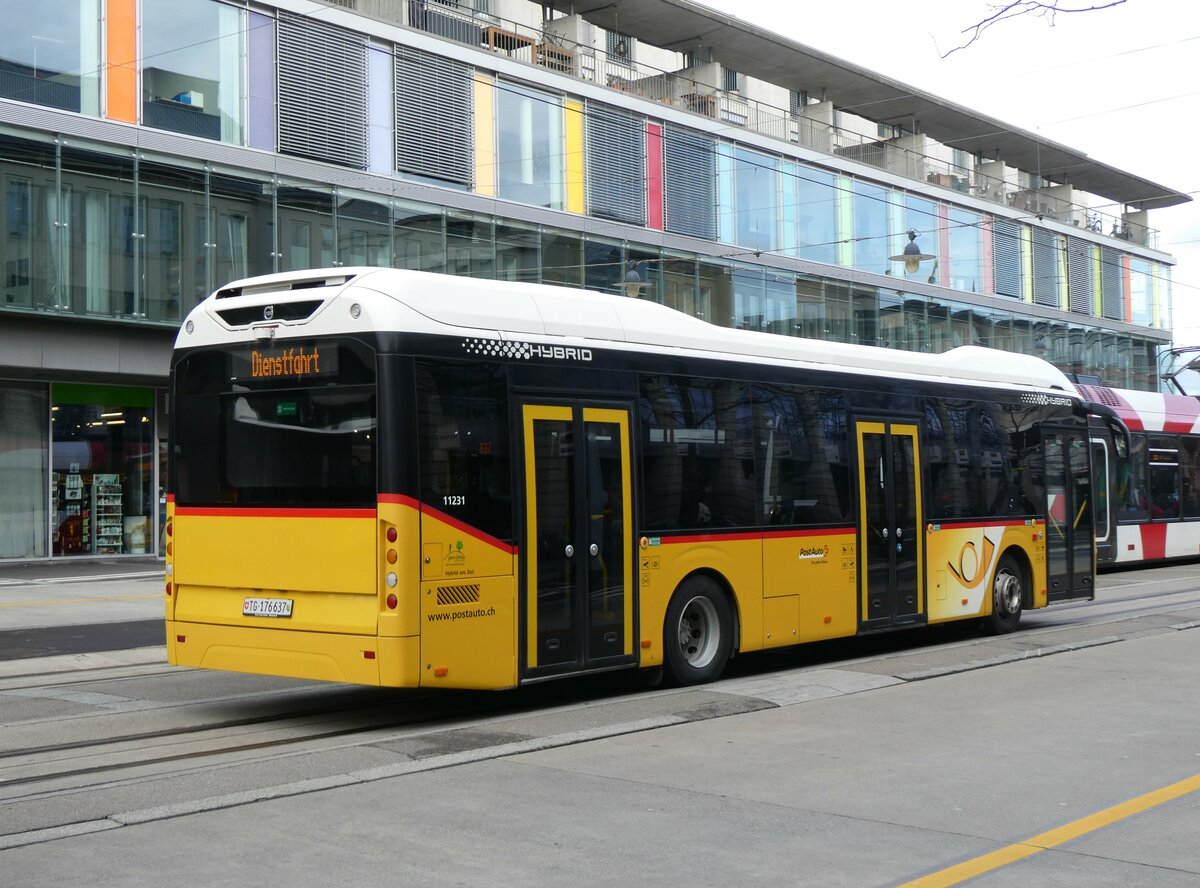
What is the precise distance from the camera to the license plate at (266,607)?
9445 mm

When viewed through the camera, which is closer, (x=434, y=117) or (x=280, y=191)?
(x=280, y=191)

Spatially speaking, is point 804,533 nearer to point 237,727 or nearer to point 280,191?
point 237,727

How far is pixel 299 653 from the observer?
9336 millimetres

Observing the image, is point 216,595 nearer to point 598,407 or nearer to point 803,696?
point 598,407

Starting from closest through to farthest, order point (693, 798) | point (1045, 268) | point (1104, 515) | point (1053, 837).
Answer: point (1053, 837)
point (693, 798)
point (1104, 515)
point (1045, 268)

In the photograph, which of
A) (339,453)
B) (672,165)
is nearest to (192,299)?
(672,165)

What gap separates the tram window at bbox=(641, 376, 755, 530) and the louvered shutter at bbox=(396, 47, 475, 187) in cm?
1954

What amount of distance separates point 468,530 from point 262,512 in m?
1.46

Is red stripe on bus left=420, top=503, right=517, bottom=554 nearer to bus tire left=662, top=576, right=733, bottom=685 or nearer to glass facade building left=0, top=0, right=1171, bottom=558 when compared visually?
bus tire left=662, top=576, right=733, bottom=685

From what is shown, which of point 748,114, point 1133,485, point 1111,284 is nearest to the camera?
point 1133,485

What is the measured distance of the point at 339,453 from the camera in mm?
9320

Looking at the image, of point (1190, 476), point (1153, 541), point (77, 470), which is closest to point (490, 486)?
point (77, 470)

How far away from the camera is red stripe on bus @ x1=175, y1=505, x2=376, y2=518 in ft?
30.1

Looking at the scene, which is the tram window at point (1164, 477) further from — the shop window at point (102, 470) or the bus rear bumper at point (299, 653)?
the bus rear bumper at point (299, 653)
